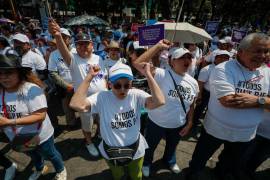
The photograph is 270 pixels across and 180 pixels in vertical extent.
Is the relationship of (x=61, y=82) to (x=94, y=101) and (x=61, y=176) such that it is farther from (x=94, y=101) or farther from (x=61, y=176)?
(x=94, y=101)

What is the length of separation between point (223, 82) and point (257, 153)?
1.58 m

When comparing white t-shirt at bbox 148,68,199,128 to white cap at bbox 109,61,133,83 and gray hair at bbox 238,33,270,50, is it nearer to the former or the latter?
white cap at bbox 109,61,133,83

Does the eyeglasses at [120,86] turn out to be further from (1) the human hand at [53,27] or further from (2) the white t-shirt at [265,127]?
(2) the white t-shirt at [265,127]

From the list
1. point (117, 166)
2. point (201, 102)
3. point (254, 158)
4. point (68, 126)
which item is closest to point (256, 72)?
point (254, 158)

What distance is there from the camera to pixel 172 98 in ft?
9.12

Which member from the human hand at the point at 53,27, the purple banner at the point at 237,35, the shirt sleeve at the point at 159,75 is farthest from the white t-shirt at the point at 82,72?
the purple banner at the point at 237,35

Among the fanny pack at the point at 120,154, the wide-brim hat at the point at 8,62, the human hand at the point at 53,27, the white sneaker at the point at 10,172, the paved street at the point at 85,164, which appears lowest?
the paved street at the point at 85,164

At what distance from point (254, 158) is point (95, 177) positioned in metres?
2.44

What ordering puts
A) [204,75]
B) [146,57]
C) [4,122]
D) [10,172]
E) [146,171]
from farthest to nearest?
1. [204,75]
2. [146,171]
3. [10,172]
4. [146,57]
5. [4,122]

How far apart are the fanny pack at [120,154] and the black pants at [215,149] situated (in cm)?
98

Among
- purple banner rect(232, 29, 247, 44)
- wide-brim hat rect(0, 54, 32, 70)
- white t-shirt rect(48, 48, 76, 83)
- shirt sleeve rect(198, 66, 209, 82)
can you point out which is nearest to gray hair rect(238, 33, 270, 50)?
shirt sleeve rect(198, 66, 209, 82)

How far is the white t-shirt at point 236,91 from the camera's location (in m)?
2.29

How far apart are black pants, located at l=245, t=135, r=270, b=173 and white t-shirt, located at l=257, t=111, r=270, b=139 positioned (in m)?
0.08

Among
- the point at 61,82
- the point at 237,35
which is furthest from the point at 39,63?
the point at 237,35
